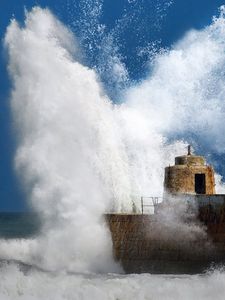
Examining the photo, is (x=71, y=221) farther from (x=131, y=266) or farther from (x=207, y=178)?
(x=207, y=178)

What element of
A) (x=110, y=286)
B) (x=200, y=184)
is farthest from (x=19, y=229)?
(x=110, y=286)

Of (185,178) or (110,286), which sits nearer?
(110,286)

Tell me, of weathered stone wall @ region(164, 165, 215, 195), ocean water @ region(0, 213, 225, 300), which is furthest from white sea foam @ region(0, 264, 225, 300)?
weathered stone wall @ region(164, 165, 215, 195)

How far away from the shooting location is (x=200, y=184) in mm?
21594

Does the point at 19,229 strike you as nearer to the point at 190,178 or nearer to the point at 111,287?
the point at 190,178

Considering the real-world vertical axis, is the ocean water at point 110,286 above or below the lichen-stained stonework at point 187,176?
below

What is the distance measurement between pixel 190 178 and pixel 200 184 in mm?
645

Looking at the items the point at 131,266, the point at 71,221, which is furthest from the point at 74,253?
the point at 131,266

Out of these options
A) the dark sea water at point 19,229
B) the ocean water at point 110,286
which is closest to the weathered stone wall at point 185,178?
the ocean water at point 110,286

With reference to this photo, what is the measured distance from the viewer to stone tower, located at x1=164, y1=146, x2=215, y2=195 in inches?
837

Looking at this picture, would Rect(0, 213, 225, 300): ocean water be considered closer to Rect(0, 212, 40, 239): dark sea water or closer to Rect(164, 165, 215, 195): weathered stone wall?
Rect(164, 165, 215, 195): weathered stone wall

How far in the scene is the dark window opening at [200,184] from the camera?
21438 millimetres

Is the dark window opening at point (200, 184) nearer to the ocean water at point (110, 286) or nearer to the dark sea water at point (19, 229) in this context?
the ocean water at point (110, 286)

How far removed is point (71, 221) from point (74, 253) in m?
1.54
